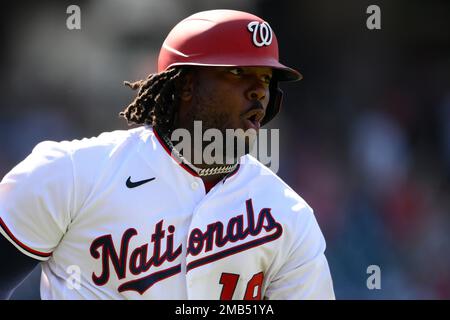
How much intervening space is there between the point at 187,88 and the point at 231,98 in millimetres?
216

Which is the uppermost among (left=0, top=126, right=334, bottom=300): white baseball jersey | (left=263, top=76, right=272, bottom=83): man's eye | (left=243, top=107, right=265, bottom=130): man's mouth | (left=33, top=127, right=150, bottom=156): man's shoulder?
(left=263, top=76, right=272, bottom=83): man's eye

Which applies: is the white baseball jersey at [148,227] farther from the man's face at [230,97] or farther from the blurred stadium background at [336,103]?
the blurred stadium background at [336,103]

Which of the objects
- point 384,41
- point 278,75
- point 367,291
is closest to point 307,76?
point 384,41

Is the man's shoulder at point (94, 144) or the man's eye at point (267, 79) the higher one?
the man's eye at point (267, 79)

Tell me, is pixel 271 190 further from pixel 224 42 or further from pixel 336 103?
pixel 336 103

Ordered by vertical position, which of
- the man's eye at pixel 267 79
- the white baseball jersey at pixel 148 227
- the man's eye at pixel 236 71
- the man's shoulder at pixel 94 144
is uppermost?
the man's eye at pixel 236 71

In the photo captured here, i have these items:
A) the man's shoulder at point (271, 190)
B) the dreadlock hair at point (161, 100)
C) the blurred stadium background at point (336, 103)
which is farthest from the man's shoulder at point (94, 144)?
the blurred stadium background at point (336, 103)

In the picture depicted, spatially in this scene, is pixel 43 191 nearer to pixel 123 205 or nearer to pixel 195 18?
pixel 123 205

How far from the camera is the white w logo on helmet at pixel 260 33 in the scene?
106 inches

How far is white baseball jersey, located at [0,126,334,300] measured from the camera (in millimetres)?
2371

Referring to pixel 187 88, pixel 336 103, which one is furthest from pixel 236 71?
pixel 336 103

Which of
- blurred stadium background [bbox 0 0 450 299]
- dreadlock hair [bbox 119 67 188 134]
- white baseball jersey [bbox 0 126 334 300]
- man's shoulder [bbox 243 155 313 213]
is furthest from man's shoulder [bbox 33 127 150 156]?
blurred stadium background [bbox 0 0 450 299]

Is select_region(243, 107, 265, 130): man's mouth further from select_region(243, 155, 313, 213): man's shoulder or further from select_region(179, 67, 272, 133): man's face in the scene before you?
select_region(243, 155, 313, 213): man's shoulder

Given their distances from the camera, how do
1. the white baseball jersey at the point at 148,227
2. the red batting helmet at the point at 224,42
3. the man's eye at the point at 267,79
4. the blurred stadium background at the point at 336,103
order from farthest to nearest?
1. the blurred stadium background at the point at 336,103
2. the man's eye at the point at 267,79
3. the red batting helmet at the point at 224,42
4. the white baseball jersey at the point at 148,227
